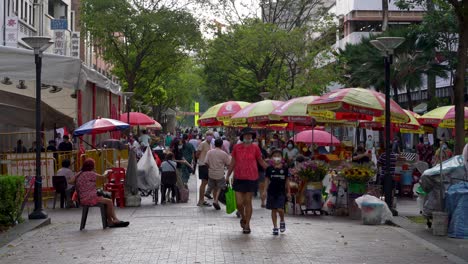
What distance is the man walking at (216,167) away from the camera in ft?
65.2

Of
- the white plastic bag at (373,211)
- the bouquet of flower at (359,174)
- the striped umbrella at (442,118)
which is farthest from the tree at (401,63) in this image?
the white plastic bag at (373,211)

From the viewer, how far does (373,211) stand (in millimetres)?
16641

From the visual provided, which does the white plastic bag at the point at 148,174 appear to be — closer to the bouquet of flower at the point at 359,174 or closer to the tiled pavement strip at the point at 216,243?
the tiled pavement strip at the point at 216,243

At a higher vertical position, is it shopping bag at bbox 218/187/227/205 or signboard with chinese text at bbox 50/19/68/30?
signboard with chinese text at bbox 50/19/68/30

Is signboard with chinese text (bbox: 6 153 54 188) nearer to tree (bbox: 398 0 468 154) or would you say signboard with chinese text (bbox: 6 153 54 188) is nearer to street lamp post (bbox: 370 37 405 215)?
street lamp post (bbox: 370 37 405 215)

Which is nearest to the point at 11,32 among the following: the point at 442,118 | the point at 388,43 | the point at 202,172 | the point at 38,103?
the point at 202,172

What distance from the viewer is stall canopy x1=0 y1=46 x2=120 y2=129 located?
1928 cm

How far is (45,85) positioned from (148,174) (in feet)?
11.2

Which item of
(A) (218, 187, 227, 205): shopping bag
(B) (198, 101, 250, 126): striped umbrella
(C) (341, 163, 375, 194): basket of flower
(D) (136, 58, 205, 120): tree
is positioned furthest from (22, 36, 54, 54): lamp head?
(D) (136, 58, 205, 120): tree

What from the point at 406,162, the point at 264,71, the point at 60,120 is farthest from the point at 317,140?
the point at 264,71

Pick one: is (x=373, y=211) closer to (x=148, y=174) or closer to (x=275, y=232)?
(x=275, y=232)

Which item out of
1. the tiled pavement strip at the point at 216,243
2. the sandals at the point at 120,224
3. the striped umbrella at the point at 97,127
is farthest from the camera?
the striped umbrella at the point at 97,127

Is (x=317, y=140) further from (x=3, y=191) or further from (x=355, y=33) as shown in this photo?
(x=355, y=33)

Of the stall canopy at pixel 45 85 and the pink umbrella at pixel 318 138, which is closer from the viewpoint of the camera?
the stall canopy at pixel 45 85
